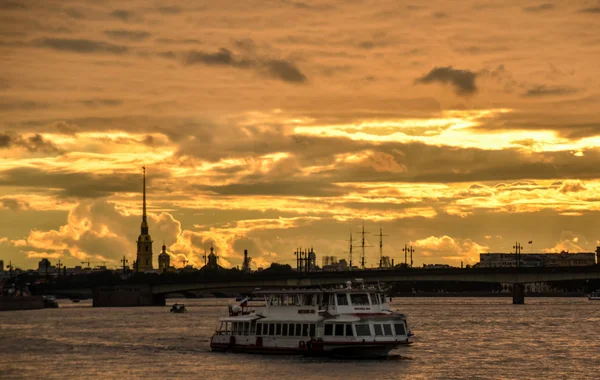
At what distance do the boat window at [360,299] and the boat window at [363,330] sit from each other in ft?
10.5

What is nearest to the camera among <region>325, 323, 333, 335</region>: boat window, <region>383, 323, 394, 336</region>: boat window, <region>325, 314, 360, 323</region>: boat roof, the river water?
the river water

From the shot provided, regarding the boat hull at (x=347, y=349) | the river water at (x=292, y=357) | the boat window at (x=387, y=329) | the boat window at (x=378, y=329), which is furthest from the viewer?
the boat window at (x=387, y=329)

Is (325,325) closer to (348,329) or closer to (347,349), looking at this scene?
(348,329)

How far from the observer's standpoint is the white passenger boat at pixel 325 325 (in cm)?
9494

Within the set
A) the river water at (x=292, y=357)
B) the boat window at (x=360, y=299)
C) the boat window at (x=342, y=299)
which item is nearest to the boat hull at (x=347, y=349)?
the river water at (x=292, y=357)

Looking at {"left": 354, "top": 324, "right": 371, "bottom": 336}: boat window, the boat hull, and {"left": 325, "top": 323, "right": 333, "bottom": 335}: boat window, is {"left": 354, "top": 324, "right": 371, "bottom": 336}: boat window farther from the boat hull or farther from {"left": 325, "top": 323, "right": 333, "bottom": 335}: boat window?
{"left": 325, "top": 323, "right": 333, "bottom": 335}: boat window

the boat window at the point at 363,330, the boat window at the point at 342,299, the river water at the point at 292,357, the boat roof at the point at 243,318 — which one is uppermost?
the boat window at the point at 342,299

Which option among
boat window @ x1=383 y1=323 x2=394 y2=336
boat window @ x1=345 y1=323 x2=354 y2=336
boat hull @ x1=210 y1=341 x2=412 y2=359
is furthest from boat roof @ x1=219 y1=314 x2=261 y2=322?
boat window @ x1=383 y1=323 x2=394 y2=336

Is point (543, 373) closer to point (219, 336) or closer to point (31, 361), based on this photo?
point (219, 336)

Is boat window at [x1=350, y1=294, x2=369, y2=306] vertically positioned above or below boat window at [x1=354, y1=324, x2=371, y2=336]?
above

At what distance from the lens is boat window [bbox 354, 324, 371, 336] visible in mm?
94875

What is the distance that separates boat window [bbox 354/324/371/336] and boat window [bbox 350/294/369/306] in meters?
3.19

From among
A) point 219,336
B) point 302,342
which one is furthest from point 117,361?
point 302,342

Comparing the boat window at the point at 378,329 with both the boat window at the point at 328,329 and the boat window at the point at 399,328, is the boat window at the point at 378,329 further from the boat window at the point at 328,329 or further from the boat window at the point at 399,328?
the boat window at the point at 328,329
